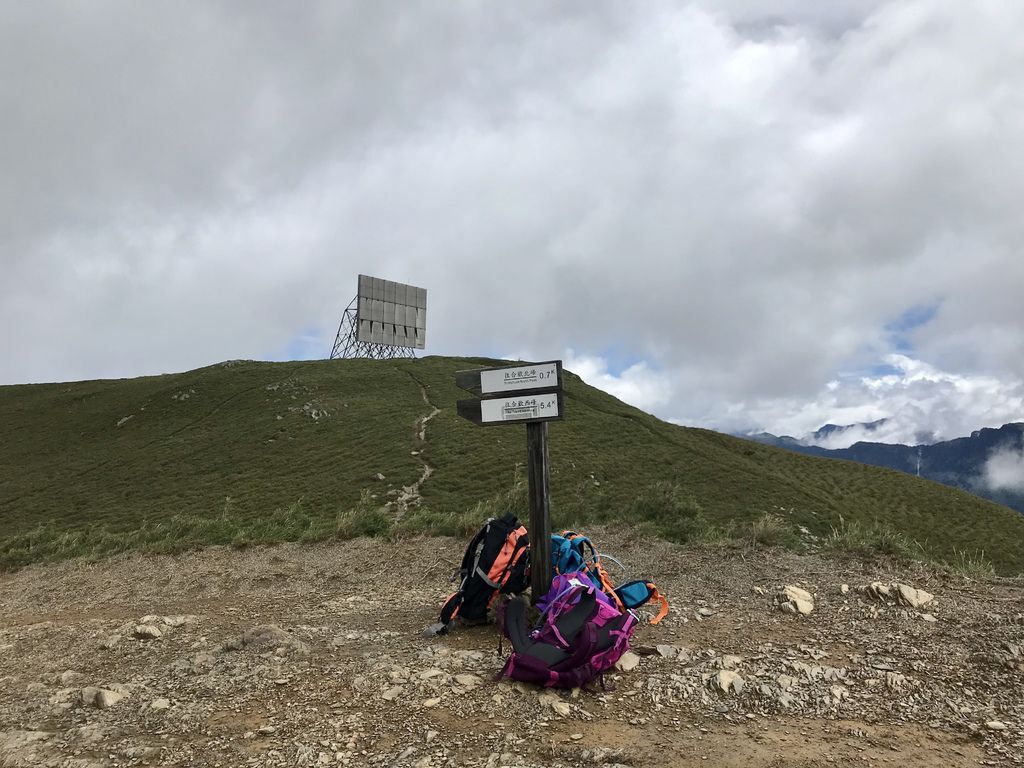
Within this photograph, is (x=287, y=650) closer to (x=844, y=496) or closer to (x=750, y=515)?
(x=750, y=515)

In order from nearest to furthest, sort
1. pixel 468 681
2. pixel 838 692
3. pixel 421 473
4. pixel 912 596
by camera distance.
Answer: pixel 838 692
pixel 468 681
pixel 912 596
pixel 421 473

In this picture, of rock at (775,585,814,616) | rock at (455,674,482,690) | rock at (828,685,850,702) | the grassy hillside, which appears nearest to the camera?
rock at (828,685,850,702)

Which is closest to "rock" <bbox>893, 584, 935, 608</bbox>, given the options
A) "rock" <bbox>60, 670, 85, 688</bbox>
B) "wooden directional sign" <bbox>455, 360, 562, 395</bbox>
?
"wooden directional sign" <bbox>455, 360, 562, 395</bbox>

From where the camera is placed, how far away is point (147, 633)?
725 centimetres

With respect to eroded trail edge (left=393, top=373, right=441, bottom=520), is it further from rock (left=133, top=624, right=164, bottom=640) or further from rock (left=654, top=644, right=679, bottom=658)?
rock (left=654, top=644, right=679, bottom=658)

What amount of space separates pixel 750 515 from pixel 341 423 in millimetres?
26987

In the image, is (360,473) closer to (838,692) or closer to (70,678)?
(70,678)

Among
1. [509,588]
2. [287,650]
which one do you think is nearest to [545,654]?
[509,588]

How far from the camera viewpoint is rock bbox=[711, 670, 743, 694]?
4730mm

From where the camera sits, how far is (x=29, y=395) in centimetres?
5822

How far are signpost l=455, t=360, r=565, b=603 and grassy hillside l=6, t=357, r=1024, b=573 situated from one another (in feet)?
19.3

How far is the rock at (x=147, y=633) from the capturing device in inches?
285

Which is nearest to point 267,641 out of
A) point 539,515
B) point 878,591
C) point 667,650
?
point 539,515

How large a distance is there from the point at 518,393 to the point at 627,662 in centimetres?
347
